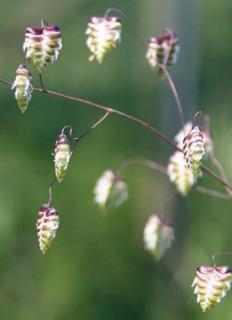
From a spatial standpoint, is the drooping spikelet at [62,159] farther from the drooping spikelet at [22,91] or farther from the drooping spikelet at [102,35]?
the drooping spikelet at [102,35]

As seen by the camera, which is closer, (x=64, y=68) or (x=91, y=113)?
(x=91, y=113)

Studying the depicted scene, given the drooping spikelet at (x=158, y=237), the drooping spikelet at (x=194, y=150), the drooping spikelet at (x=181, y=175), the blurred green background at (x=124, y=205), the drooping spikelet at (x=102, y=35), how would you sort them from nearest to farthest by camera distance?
1. the drooping spikelet at (x=194, y=150)
2. the drooping spikelet at (x=102, y=35)
3. the drooping spikelet at (x=181, y=175)
4. the drooping spikelet at (x=158, y=237)
5. the blurred green background at (x=124, y=205)

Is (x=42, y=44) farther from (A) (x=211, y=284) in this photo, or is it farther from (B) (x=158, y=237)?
(B) (x=158, y=237)

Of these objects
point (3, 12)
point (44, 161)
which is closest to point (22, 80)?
Answer: point (44, 161)

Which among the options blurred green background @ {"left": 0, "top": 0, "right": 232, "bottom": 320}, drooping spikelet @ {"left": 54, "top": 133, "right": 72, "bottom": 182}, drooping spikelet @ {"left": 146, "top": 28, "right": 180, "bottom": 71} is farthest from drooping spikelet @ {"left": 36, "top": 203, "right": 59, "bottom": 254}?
blurred green background @ {"left": 0, "top": 0, "right": 232, "bottom": 320}

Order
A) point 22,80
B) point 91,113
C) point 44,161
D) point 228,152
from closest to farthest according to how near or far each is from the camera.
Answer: point 22,80 < point 228,152 < point 44,161 < point 91,113

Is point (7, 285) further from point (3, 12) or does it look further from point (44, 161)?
point (3, 12)

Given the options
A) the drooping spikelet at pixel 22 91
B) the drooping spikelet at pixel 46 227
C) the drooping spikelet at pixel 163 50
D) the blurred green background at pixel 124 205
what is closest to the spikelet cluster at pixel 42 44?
the drooping spikelet at pixel 22 91
